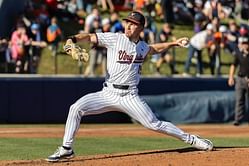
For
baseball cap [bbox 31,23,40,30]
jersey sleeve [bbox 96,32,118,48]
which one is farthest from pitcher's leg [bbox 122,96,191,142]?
baseball cap [bbox 31,23,40,30]

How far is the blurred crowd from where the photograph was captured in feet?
57.5

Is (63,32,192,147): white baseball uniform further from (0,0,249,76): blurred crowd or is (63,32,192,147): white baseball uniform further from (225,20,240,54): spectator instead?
(225,20,240,54): spectator

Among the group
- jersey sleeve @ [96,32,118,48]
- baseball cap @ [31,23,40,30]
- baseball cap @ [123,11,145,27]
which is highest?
baseball cap @ [123,11,145,27]

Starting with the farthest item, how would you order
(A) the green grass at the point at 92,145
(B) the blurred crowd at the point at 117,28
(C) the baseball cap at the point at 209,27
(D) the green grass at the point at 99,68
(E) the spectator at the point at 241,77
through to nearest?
(C) the baseball cap at the point at 209,27
(D) the green grass at the point at 99,68
(B) the blurred crowd at the point at 117,28
(E) the spectator at the point at 241,77
(A) the green grass at the point at 92,145

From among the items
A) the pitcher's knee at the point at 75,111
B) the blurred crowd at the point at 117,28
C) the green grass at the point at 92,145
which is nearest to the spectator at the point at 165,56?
the blurred crowd at the point at 117,28

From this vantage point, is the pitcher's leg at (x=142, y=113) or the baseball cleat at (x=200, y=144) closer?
the pitcher's leg at (x=142, y=113)

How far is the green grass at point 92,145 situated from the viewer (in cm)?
Answer: 1011

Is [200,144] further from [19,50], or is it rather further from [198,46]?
[198,46]

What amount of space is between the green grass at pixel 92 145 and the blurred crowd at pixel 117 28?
13.5ft

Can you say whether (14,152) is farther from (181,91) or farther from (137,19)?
(181,91)

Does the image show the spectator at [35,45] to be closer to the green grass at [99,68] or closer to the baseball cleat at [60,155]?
the green grass at [99,68]

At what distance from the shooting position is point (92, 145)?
11.4m

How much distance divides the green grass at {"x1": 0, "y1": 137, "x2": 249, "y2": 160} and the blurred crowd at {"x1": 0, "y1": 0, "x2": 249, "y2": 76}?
13.5 feet

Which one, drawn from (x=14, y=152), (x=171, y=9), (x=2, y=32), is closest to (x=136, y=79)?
(x=14, y=152)
